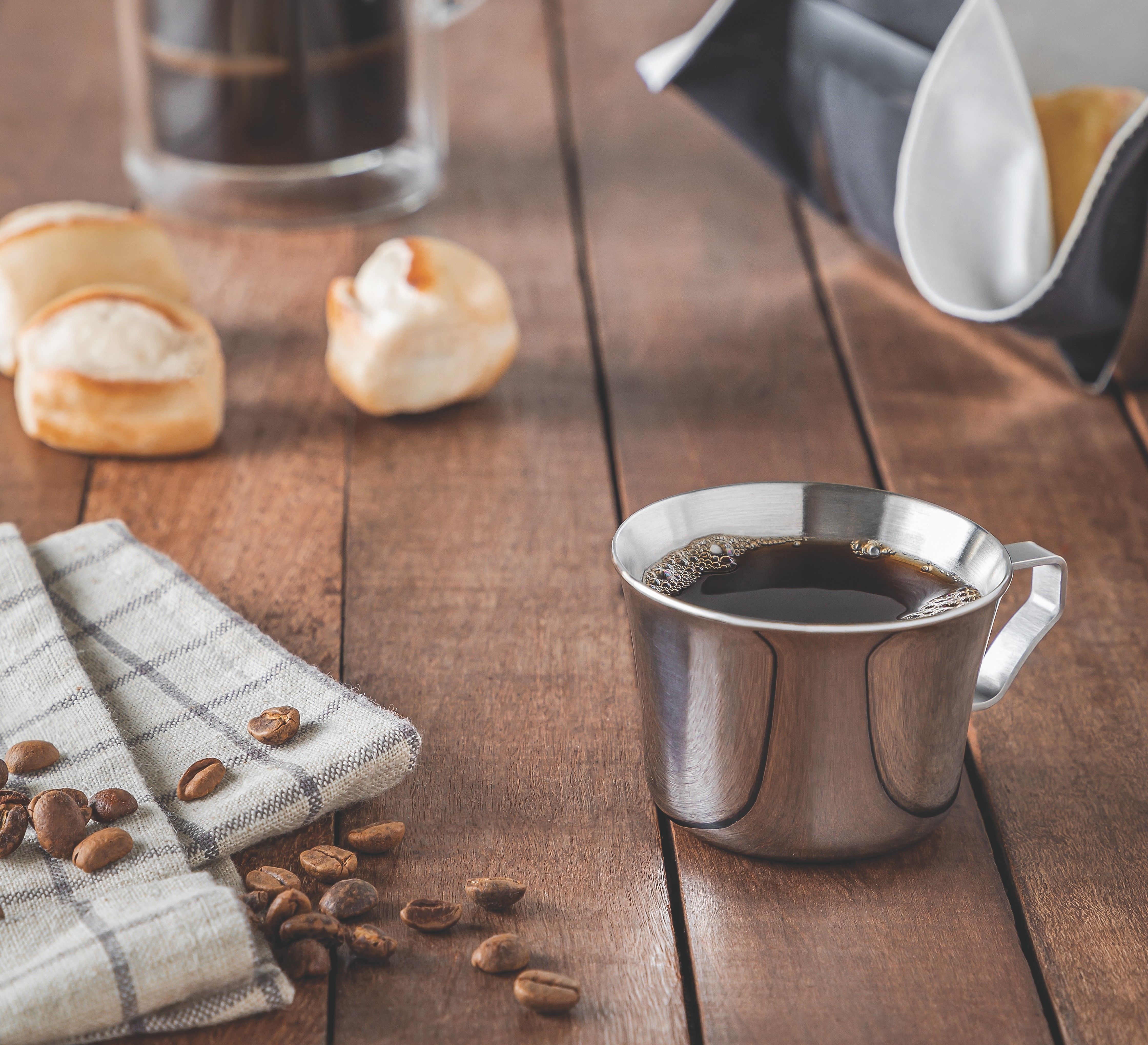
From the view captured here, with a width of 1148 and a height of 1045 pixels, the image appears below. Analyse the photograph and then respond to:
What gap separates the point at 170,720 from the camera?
1.91 ft

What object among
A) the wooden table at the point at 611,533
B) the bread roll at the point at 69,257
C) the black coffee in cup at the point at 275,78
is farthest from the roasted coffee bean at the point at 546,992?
the black coffee in cup at the point at 275,78

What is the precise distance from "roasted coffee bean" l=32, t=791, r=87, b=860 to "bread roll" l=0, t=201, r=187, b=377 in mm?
481

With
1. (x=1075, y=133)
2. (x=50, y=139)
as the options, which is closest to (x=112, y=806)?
(x=1075, y=133)

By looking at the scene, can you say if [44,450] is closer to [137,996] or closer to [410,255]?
[410,255]

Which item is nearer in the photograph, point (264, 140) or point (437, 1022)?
point (437, 1022)

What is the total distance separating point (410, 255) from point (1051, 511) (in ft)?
1.38

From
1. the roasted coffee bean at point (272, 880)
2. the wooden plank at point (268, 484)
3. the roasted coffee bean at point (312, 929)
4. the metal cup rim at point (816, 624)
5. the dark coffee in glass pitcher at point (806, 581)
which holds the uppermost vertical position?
the metal cup rim at point (816, 624)

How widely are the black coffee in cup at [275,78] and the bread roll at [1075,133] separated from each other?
20.6 inches

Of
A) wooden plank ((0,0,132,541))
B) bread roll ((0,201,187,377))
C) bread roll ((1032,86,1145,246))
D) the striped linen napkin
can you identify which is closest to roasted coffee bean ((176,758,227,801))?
the striped linen napkin

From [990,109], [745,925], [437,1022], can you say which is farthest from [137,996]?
[990,109]

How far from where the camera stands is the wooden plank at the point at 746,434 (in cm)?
47

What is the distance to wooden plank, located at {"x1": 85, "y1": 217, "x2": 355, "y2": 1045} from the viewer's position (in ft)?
2.22

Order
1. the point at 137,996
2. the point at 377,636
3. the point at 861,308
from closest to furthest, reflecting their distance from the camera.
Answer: the point at 137,996 < the point at 377,636 < the point at 861,308

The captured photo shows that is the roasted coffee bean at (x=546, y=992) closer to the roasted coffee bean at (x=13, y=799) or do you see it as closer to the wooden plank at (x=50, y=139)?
the roasted coffee bean at (x=13, y=799)
